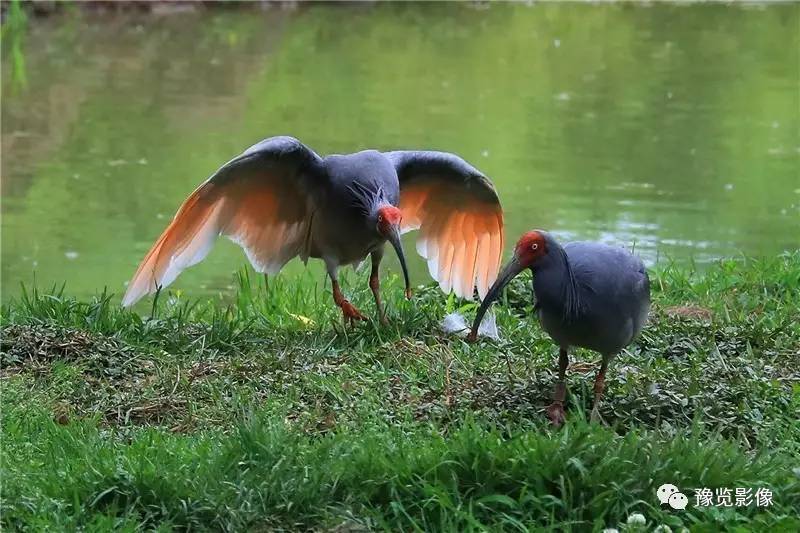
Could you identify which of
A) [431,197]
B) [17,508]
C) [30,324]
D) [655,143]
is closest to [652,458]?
[17,508]

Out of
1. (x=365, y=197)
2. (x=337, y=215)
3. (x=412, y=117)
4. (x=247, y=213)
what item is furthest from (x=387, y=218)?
(x=412, y=117)

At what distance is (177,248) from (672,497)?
282 centimetres

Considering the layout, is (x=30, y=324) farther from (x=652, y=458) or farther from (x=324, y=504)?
(x=652, y=458)

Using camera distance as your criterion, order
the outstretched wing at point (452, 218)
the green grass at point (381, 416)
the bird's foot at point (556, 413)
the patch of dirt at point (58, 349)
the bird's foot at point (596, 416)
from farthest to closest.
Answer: the outstretched wing at point (452, 218) → the patch of dirt at point (58, 349) → the bird's foot at point (556, 413) → the bird's foot at point (596, 416) → the green grass at point (381, 416)

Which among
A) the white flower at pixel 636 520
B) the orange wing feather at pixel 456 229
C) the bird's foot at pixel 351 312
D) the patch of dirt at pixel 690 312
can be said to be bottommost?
the patch of dirt at pixel 690 312

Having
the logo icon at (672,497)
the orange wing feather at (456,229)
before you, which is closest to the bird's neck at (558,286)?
the logo icon at (672,497)

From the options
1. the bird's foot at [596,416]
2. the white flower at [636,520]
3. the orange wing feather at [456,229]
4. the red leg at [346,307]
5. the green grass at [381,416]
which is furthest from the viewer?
the orange wing feather at [456,229]

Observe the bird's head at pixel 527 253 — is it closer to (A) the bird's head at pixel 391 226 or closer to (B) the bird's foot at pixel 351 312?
(A) the bird's head at pixel 391 226

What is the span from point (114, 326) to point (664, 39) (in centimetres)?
1748

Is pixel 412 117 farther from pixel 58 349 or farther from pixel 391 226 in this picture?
pixel 58 349

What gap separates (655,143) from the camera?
13.4 m

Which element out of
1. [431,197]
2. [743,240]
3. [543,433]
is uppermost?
[431,197]

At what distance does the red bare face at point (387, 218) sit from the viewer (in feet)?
18.2

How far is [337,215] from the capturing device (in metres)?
5.84
